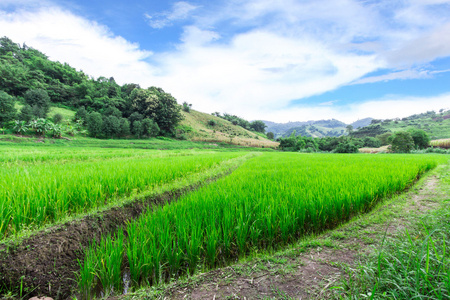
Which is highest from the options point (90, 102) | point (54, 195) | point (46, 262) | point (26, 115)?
point (90, 102)

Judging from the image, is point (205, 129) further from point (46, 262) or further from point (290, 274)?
point (290, 274)

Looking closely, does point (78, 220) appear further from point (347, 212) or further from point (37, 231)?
point (347, 212)

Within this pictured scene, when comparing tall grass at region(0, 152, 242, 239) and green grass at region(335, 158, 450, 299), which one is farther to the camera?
tall grass at region(0, 152, 242, 239)

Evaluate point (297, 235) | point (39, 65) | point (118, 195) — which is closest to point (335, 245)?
point (297, 235)

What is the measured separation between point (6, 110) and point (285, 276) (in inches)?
1620

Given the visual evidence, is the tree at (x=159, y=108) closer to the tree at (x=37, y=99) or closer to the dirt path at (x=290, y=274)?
the tree at (x=37, y=99)

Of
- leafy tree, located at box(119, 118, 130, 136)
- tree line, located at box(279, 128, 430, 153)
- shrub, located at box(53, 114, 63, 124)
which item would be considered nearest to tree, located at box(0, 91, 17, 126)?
shrub, located at box(53, 114, 63, 124)

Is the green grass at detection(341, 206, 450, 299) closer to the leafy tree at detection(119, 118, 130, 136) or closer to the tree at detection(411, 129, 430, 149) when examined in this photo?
the leafy tree at detection(119, 118, 130, 136)

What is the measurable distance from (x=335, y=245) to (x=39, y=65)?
7710cm

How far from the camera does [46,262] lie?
1913mm

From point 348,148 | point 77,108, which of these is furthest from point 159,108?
point 348,148

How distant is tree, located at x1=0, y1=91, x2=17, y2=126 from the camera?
82.9 feet

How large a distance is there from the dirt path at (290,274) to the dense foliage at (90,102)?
3691 centimetres

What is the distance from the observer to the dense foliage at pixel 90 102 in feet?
104
